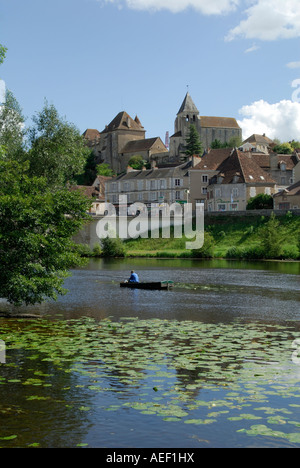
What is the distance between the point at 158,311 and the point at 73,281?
20.6 m

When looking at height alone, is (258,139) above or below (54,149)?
above

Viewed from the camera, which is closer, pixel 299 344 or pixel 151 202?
pixel 299 344

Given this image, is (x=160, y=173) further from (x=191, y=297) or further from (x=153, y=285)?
(x=191, y=297)

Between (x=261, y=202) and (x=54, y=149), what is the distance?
171 ft

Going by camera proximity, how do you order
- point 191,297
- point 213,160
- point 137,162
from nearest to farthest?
point 191,297, point 213,160, point 137,162

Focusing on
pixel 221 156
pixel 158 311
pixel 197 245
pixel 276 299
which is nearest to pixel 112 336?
pixel 158 311

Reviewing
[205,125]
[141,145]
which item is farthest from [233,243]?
[205,125]

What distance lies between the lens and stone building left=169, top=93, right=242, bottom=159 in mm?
187875

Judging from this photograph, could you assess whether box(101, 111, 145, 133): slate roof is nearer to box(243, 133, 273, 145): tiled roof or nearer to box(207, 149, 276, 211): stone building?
box(243, 133, 273, 145): tiled roof

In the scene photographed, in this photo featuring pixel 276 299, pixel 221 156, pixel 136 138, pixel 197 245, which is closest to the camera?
pixel 276 299

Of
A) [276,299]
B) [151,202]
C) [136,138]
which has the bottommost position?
[276,299]

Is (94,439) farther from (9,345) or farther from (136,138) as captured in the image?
(136,138)

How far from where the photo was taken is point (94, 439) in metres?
12.1

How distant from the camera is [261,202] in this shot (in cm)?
10169
